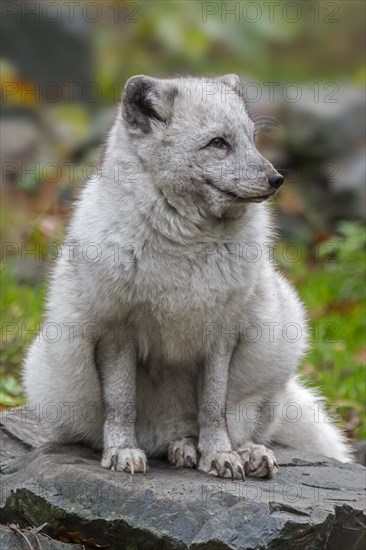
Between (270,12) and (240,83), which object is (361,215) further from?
(270,12)

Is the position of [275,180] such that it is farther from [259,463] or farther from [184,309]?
[259,463]

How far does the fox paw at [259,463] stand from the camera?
18.5ft

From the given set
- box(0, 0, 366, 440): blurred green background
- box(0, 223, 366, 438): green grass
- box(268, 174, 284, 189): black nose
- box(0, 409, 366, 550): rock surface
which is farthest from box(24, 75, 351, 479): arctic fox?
box(0, 223, 366, 438): green grass

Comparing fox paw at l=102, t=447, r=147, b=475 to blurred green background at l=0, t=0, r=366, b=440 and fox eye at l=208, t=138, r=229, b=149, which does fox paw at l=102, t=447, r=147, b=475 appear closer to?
fox eye at l=208, t=138, r=229, b=149

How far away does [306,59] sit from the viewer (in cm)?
2256

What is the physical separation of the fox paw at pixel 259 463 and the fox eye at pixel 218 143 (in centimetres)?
171

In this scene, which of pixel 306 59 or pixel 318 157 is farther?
pixel 306 59

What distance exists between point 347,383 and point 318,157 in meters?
5.92

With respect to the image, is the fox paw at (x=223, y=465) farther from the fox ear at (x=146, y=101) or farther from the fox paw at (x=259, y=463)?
the fox ear at (x=146, y=101)

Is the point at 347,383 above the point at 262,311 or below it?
below

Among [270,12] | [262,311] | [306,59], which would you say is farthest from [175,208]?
[306,59]

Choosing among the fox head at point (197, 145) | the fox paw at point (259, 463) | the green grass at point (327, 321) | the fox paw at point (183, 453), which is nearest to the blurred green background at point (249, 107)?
the green grass at point (327, 321)

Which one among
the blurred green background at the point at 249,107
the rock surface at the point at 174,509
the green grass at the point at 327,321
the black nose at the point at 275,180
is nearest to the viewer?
the rock surface at the point at 174,509

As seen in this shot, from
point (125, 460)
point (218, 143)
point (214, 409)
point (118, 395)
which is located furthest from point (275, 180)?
point (125, 460)
